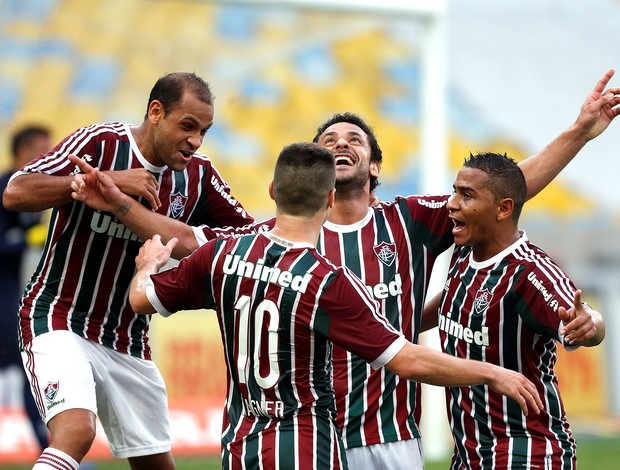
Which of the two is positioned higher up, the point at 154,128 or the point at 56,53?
the point at 56,53

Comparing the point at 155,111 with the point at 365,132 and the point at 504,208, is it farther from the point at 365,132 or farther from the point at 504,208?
the point at 504,208

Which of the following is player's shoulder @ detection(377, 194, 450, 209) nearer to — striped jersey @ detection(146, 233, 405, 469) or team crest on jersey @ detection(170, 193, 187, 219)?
team crest on jersey @ detection(170, 193, 187, 219)

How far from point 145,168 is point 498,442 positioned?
216cm

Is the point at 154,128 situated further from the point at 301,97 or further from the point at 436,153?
the point at 301,97

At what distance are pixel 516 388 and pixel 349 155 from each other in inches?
70.3

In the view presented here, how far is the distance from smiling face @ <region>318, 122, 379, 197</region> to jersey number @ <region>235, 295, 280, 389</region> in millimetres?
1283

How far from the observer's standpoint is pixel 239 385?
4371 millimetres

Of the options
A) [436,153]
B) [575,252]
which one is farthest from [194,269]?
[575,252]

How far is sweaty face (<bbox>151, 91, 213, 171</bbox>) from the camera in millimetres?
5062

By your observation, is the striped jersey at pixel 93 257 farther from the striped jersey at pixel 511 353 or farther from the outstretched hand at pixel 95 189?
the striped jersey at pixel 511 353

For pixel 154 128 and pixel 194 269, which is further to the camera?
pixel 154 128

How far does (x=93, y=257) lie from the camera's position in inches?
209

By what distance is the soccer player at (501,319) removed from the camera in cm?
476

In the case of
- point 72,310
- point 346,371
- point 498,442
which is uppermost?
point 72,310
